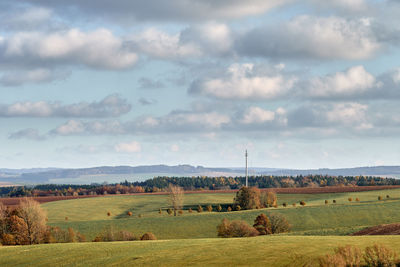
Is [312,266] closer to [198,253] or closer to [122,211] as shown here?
Answer: [198,253]

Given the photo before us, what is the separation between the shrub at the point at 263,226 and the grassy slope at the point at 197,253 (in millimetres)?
39182

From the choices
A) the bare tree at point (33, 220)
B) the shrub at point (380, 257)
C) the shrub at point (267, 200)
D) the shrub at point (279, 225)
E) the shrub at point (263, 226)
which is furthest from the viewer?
the shrub at point (267, 200)

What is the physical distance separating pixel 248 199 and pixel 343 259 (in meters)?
118

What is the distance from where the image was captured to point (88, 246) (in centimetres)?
6381

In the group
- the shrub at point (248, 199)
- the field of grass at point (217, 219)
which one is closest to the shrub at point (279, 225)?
the field of grass at point (217, 219)

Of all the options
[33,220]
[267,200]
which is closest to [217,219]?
[33,220]

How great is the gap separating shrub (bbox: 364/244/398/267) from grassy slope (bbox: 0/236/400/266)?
187 inches

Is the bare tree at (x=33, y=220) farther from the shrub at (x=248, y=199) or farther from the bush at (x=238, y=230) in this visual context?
the shrub at (x=248, y=199)

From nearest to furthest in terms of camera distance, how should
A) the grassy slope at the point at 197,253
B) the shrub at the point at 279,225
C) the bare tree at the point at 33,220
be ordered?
the grassy slope at the point at 197,253 → the shrub at the point at 279,225 → the bare tree at the point at 33,220

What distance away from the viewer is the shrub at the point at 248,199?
498 ft

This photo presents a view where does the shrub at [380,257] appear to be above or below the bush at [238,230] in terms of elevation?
above

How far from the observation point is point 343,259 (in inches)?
1391

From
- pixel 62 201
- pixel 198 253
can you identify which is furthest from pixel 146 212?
pixel 198 253

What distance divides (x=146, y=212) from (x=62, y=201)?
45915mm
